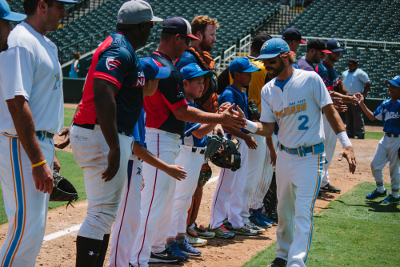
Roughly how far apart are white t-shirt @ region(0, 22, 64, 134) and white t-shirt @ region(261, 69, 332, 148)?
2081 mm

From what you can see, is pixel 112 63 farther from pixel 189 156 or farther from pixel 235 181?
pixel 235 181

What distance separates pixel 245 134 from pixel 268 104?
95 cm

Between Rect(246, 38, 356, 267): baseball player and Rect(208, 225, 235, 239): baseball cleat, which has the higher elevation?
Rect(246, 38, 356, 267): baseball player

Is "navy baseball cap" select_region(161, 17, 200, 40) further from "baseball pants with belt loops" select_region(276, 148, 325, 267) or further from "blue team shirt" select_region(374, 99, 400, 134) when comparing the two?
"blue team shirt" select_region(374, 99, 400, 134)

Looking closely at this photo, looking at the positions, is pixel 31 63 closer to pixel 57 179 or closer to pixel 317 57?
pixel 57 179

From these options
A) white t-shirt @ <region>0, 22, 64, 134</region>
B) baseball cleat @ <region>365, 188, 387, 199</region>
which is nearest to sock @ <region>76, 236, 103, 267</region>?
white t-shirt @ <region>0, 22, 64, 134</region>

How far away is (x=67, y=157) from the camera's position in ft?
28.2

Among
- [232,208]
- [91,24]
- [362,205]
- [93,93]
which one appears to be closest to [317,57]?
[362,205]

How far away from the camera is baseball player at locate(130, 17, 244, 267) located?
3594mm

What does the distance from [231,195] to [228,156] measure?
74 cm

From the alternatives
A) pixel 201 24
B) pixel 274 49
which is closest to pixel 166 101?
pixel 274 49

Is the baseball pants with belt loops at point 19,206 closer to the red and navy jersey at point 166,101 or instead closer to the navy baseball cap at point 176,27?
the red and navy jersey at point 166,101

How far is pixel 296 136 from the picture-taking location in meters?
3.80

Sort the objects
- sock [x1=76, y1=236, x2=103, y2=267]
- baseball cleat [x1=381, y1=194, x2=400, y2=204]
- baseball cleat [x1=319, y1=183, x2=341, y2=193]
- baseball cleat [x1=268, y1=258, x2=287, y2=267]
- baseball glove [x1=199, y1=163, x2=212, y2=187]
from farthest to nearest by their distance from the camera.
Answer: baseball cleat [x1=319, y1=183, x2=341, y2=193] → baseball cleat [x1=381, y1=194, x2=400, y2=204] → baseball glove [x1=199, y1=163, x2=212, y2=187] → baseball cleat [x1=268, y1=258, x2=287, y2=267] → sock [x1=76, y1=236, x2=103, y2=267]
